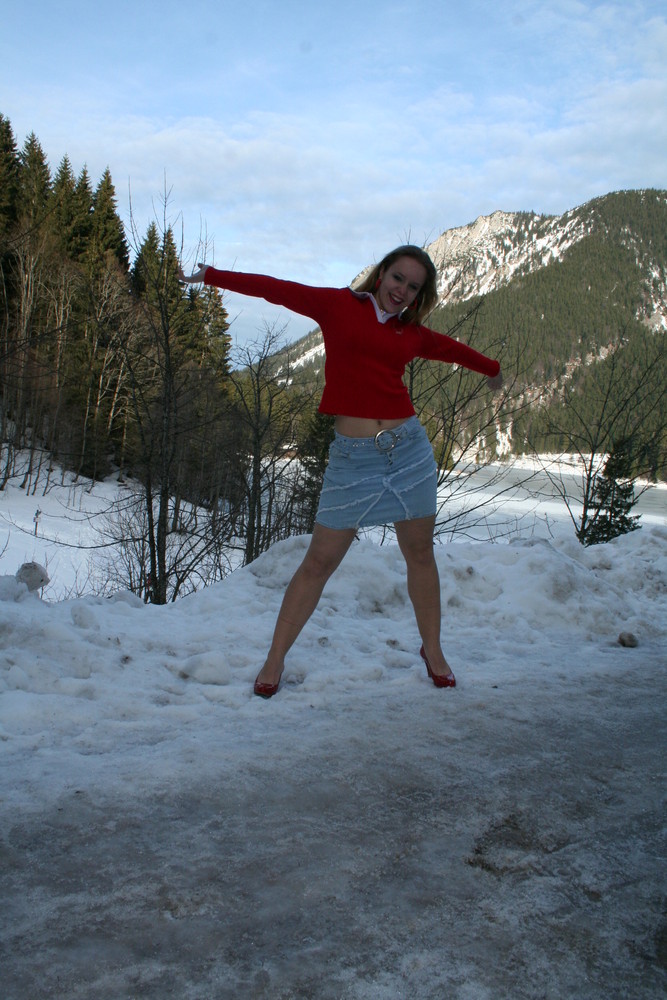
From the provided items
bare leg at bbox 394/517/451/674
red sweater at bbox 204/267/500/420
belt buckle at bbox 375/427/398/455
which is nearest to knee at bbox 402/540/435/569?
bare leg at bbox 394/517/451/674

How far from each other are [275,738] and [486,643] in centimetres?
162

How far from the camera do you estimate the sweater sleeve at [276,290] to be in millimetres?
2648

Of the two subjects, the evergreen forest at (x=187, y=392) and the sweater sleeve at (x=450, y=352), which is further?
the evergreen forest at (x=187, y=392)

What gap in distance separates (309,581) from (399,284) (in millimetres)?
1261

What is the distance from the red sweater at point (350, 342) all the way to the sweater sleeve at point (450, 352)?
145 mm

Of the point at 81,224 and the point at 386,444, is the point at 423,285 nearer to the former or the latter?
the point at 386,444

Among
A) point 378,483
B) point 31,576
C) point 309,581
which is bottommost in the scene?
point 31,576

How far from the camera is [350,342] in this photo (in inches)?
107

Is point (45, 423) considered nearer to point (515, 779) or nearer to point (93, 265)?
point (93, 265)

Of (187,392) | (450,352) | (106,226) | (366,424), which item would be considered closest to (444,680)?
(366,424)

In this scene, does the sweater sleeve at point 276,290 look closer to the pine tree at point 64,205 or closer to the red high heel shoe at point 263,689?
the red high heel shoe at point 263,689

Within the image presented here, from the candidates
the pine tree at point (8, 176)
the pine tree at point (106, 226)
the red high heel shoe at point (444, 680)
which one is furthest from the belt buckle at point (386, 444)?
the pine tree at point (106, 226)

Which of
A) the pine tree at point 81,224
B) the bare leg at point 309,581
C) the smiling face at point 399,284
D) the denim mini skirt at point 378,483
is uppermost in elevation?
the pine tree at point 81,224

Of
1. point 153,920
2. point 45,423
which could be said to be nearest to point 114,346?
point 153,920
